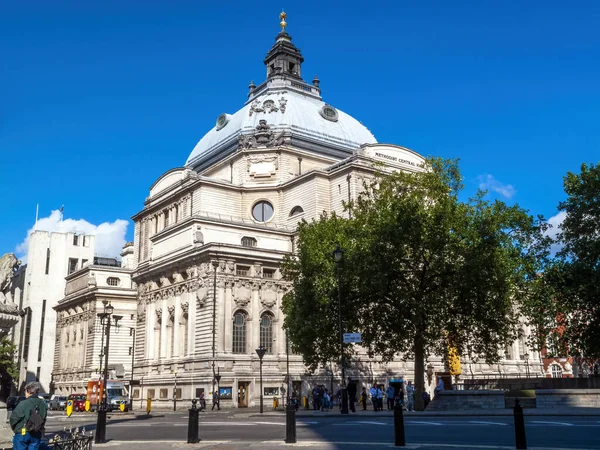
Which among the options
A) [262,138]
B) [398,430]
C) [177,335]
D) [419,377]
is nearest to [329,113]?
[262,138]

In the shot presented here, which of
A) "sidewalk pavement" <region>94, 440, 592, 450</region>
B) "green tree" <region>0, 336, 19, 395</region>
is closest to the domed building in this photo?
"green tree" <region>0, 336, 19, 395</region>

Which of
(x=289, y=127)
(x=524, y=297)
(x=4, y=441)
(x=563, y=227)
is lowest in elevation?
(x=4, y=441)

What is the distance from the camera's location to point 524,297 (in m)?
41.0

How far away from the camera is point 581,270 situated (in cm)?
4016

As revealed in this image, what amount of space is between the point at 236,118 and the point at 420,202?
136ft

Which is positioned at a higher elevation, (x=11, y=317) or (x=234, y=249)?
(x=234, y=249)

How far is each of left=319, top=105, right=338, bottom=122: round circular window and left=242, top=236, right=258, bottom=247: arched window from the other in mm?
24472

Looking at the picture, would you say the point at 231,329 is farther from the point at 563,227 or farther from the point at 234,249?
the point at 563,227

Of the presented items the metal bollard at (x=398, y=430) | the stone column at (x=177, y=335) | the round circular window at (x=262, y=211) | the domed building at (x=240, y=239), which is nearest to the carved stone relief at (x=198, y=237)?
the domed building at (x=240, y=239)

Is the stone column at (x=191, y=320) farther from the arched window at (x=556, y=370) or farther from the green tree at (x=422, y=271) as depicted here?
the arched window at (x=556, y=370)

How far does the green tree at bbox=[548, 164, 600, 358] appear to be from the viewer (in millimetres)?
39875

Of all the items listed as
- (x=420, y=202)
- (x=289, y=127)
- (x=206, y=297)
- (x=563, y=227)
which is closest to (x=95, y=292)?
(x=206, y=297)

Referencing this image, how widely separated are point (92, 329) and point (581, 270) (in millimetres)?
52936

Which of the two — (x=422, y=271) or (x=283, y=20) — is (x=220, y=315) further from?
(x=283, y=20)
